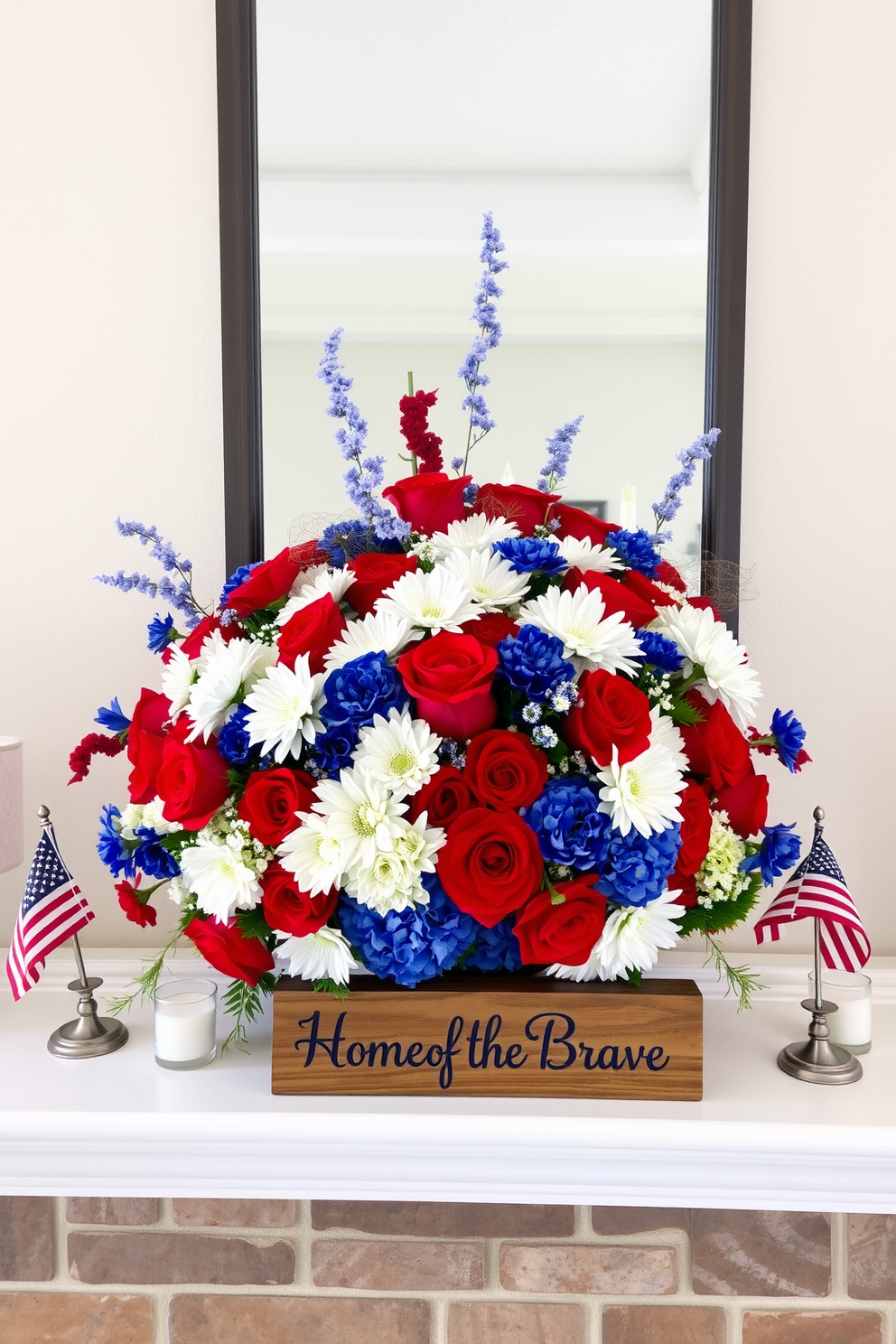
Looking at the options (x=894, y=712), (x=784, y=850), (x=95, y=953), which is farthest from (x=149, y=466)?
(x=894, y=712)

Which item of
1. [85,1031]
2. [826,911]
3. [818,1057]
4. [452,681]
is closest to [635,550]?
[452,681]

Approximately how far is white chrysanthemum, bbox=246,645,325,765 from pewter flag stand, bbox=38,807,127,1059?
30 centimetres

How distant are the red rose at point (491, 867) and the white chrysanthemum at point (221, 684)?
22cm

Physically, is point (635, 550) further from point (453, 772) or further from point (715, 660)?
point (453, 772)

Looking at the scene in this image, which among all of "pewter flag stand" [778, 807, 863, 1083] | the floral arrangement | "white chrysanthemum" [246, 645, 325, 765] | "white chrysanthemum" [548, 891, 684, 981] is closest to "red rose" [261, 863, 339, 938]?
the floral arrangement

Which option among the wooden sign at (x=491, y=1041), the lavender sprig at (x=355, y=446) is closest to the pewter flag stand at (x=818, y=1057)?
the wooden sign at (x=491, y=1041)

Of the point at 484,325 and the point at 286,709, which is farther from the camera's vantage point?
the point at 484,325

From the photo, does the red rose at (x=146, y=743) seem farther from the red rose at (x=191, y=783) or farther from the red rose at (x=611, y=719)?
the red rose at (x=611, y=719)

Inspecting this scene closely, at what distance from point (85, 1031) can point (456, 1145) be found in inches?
15.5

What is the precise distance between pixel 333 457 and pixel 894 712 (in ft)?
2.51

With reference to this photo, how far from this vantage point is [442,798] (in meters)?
0.73

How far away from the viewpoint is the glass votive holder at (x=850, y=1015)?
882mm

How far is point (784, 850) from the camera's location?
82 cm

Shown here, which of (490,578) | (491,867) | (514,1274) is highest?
(490,578)
